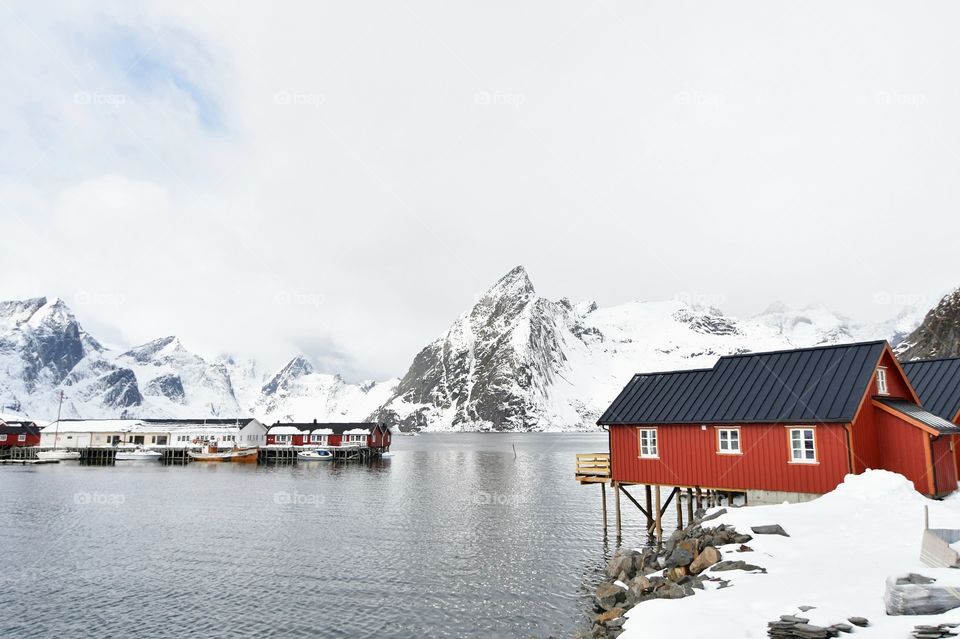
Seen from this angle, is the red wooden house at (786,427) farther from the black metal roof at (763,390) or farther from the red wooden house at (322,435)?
the red wooden house at (322,435)

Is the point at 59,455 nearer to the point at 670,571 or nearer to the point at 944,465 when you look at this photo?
the point at 670,571

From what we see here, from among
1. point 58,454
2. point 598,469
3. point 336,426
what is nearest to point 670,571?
point 598,469

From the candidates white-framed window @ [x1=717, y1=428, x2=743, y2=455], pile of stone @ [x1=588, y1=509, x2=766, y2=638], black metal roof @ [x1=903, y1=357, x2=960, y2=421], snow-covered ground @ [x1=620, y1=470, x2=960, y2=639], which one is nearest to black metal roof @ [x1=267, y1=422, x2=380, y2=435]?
white-framed window @ [x1=717, y1=428, x2=743, y2=455]

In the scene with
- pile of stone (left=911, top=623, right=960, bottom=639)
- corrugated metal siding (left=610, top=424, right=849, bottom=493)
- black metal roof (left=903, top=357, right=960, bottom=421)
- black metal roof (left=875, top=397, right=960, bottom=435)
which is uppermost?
black metal roof (left=903, top=357, right=960, bottom=421)

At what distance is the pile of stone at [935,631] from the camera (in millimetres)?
11984

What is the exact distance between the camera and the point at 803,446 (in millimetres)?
28469

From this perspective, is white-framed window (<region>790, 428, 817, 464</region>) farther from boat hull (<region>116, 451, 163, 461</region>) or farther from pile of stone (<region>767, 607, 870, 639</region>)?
boat hull (<region>116, 451, 163, 461</region>)

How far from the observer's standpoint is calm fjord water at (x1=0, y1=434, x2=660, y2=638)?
25.4m

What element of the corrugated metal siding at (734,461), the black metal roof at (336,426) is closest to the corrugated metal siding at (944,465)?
the corrugated metal siding at (734,461)

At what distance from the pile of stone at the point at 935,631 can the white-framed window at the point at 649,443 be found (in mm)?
22528

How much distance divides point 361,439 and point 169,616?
327ft

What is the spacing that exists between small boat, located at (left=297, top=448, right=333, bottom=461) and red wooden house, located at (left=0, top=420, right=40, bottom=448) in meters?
61.6

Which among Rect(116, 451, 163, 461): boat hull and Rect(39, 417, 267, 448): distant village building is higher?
Rect(39, 417, 267, 448): distant village building

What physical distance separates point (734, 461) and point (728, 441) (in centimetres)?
103
